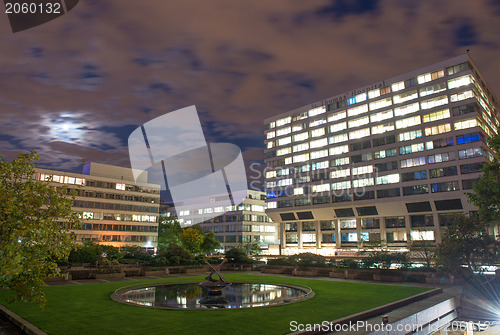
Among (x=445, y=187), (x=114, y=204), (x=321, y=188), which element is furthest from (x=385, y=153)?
(x=114, y=204)

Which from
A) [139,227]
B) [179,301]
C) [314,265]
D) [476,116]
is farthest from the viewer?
[139,227]

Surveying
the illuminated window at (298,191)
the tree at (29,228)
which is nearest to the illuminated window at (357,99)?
the illuminated window at (298,191)

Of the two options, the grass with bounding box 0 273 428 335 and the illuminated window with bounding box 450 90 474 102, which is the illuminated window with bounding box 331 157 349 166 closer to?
the illuminated window with bounding box 450 90 474 102

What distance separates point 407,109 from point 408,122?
3269 millimetres

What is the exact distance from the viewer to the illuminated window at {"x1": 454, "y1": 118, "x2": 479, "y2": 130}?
238 feet

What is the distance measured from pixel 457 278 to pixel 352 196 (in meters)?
59.7

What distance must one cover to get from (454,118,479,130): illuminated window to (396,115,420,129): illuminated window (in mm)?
8305

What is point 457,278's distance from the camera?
98.1 ft

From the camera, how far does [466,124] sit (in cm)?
7375

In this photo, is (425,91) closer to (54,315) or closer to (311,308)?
(311,308)

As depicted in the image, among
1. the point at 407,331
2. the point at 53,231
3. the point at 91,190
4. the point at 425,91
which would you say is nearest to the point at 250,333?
the point at 407,331

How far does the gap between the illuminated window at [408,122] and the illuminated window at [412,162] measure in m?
8.21

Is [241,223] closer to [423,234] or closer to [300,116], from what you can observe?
[300,116]

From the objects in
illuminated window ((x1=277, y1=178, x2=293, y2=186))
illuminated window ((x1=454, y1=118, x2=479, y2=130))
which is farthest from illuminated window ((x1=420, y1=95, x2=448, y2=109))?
illuminated window ((x1=277, y1=178, x2=293, y2=186))
